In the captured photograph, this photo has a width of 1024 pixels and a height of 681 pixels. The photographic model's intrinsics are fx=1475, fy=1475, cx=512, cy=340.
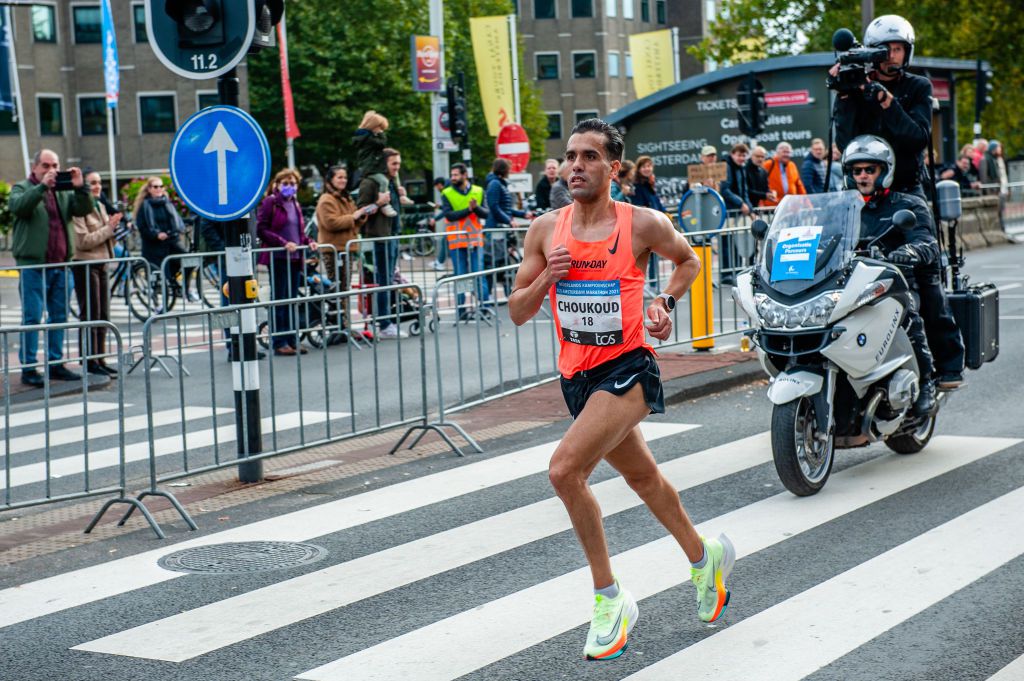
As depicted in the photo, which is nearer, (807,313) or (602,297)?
(602,297)

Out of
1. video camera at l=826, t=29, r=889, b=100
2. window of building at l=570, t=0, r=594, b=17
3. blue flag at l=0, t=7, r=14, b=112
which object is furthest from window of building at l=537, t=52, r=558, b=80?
video camera at l=826, t=29, r=889, b=100

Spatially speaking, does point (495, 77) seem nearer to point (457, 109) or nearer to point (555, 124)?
point (457, 109)

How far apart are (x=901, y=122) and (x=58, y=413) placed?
Answer: 601cm

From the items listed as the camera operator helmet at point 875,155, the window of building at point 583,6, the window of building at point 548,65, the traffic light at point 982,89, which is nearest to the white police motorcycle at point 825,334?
the camera operator helmet at point 875,155

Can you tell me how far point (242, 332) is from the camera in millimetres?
8281

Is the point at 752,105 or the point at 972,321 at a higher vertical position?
the point at 752,105

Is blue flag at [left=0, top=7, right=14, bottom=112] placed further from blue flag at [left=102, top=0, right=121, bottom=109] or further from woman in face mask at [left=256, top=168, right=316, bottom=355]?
woman in face mask at [left=256, top=168, right=316, bottom=355]

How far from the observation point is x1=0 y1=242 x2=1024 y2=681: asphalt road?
5.00 meters

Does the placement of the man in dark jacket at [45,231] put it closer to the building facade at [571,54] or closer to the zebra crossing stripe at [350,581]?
the zebra crossing stripe at [350,581]

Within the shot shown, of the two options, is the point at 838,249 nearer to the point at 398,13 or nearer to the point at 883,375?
the point at 883,375

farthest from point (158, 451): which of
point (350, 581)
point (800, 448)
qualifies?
point (800, 448)

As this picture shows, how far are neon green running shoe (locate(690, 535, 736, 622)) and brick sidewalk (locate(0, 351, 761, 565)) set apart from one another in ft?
9.94

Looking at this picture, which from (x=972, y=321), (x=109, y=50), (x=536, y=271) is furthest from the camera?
(x=109, y=50)

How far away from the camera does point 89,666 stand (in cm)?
509
